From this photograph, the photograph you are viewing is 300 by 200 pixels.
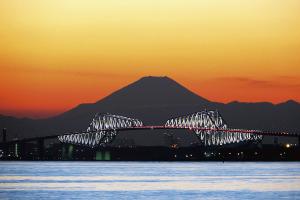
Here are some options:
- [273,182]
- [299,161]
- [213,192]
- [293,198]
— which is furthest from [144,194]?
[299,161]

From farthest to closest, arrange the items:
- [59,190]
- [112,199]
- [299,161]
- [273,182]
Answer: [299,161] → [273,182] → [59,190] → [112,199]

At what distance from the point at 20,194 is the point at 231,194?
12430 millimetres

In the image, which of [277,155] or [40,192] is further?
[277,155]

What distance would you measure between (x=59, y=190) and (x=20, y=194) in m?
5.29

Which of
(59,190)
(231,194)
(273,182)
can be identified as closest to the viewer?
(231,194)

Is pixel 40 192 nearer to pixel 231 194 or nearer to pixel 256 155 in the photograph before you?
pixel 231 194

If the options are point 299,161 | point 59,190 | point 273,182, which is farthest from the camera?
point 299,161

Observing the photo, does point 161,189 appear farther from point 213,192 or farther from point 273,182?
point 273,182

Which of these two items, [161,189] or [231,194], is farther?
[161,189]

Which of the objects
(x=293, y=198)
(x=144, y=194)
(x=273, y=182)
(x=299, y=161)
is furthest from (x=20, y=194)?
(x=299, y=161)

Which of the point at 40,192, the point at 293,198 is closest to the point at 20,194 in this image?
the point at 40,192

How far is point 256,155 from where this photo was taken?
18975cm

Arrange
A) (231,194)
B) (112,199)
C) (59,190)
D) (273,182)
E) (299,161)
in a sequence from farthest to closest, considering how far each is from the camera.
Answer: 1. (299,161)
2. (273,182)
3. (59,190)
4. (231,194)
5. (112,199)

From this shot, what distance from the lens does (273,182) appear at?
81.7m
